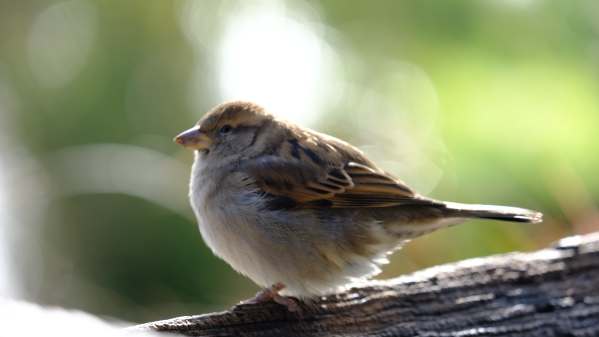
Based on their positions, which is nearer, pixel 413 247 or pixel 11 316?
pixel 11 316

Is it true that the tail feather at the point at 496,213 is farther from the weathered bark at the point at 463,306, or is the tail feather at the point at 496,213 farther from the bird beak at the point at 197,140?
the bird beak at the point at 197,140

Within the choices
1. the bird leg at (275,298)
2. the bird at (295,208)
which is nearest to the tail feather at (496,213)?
the bird at (295,208)

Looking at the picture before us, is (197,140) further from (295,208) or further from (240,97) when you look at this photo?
(240,97)

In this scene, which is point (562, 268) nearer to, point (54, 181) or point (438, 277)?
point (438, 277)

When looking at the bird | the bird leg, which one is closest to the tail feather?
the bird

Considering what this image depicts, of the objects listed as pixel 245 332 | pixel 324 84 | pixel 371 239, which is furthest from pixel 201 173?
pixel 324 84

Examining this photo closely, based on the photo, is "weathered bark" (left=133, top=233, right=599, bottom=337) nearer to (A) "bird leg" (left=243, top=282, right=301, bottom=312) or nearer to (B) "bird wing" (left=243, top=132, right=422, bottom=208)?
(A) "bird leg" (left=243, top=282, right=301, bottom=312)

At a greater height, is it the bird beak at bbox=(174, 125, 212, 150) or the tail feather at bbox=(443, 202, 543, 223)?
the bird beak at bbox=(174, 125, 212, 150)

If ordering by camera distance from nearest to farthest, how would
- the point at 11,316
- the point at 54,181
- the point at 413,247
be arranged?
the point at 11,316 → the point at 413,247 → the point at 54,181
